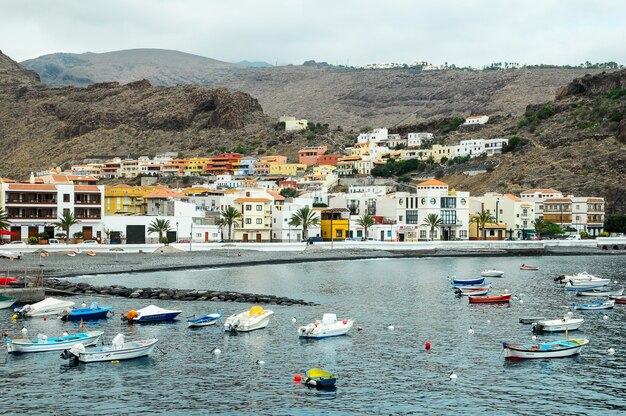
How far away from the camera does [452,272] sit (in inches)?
3797

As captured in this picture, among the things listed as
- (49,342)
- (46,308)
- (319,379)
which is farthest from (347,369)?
(46,308)

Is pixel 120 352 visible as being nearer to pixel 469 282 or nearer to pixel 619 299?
pixel 619 299

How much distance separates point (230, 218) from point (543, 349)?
257 feet

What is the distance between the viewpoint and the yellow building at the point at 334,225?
431 feet

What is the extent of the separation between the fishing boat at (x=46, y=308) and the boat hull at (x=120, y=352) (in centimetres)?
1488

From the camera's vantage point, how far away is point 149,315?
5522cm

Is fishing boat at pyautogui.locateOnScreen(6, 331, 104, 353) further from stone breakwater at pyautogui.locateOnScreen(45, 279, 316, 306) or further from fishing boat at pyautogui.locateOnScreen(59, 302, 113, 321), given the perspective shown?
stone breakwater at pyautogui.locateOnScreen(45, 279, 316, 306)

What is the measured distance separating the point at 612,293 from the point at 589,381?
33371 millimetres

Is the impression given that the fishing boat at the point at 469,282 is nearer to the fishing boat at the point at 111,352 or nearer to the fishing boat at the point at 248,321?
the fishing boat at the point at 248,321

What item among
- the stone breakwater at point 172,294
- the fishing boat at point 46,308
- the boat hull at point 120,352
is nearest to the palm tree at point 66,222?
the stone breakwater at point 172,294

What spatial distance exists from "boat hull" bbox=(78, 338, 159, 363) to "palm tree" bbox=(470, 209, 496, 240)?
92079 millimetres

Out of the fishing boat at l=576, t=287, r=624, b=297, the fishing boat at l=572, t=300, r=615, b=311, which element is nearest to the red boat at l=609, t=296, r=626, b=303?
the fishing boat at l=576, t=287, r=624, b=297

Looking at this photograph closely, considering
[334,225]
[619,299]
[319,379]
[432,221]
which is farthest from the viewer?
[334,225]

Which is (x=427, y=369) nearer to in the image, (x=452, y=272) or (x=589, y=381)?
(x=589, y=381)
